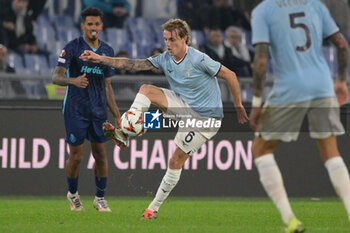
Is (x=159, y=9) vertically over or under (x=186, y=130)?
over

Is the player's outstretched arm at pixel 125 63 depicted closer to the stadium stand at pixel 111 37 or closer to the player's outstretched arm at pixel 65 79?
the player's outstretched arm at pixel 65 79

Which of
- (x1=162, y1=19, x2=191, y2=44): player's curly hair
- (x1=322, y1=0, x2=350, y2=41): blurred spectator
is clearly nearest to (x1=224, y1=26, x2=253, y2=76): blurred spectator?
(x1=322, y1=0, x2=350, y2=41): blurred spectator

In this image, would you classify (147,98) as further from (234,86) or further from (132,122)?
(234,86)

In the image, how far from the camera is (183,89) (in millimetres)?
8734

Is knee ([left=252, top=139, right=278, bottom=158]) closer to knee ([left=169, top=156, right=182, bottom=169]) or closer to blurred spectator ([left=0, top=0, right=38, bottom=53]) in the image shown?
A: knee ([left=169, top=156, right=182, bottom=169])

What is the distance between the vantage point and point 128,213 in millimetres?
9328

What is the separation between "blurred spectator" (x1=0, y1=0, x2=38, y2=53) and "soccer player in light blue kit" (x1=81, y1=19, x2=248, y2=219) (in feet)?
21.3

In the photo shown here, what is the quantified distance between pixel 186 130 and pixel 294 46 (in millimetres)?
2360

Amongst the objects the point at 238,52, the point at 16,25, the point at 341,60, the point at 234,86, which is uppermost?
the point at 341,60

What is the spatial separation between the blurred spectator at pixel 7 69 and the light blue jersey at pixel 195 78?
13.6 ft

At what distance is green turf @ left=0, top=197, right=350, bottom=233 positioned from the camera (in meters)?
7.56

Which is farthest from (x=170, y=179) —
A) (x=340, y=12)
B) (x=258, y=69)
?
(x=340, y=12)

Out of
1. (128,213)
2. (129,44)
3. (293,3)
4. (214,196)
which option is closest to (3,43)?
(129,44)

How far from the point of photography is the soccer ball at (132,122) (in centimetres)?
812
